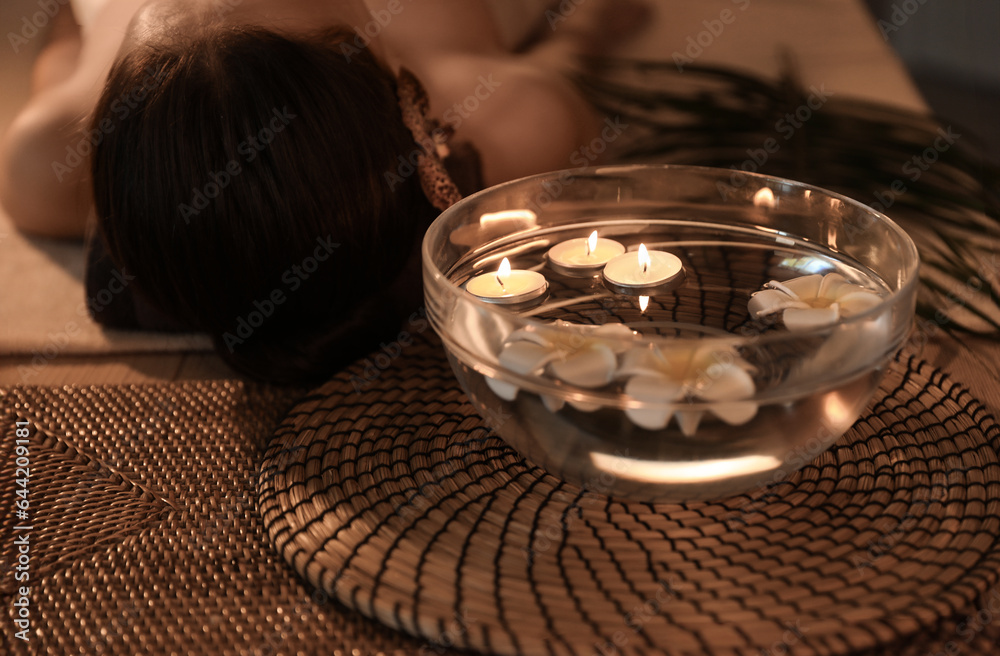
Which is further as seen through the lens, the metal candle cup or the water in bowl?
the metal candle cup

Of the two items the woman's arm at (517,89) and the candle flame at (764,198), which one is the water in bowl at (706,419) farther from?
the woman's arm at (517,89)

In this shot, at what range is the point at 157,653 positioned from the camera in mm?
392

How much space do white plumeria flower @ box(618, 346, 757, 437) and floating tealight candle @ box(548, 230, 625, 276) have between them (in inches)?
7.7

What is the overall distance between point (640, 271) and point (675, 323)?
44 mm

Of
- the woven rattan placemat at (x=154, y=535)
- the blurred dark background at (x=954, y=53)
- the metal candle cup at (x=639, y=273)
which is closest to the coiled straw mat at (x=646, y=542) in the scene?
the woven rattan placemat at (x=154, y=535)

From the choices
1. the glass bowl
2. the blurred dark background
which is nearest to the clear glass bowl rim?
the glass bowl

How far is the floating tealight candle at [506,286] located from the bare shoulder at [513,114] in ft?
0.65

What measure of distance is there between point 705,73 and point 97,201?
50 centimetres

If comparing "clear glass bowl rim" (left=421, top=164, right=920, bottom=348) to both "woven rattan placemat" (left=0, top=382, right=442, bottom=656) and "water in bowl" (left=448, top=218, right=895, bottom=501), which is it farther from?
"woven rattan placemat" (left=0, top=382, right=442, bottom=656)

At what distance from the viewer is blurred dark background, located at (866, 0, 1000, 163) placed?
0.65 m

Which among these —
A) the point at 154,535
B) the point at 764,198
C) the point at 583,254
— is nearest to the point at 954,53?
the point at 764,198

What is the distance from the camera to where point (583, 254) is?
0.57 m

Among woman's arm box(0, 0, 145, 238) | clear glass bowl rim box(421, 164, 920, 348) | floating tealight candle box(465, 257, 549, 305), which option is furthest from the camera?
woman's arm box(0, 0, 145, 238)

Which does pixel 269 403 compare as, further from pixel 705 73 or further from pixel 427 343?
pixel 705 73
